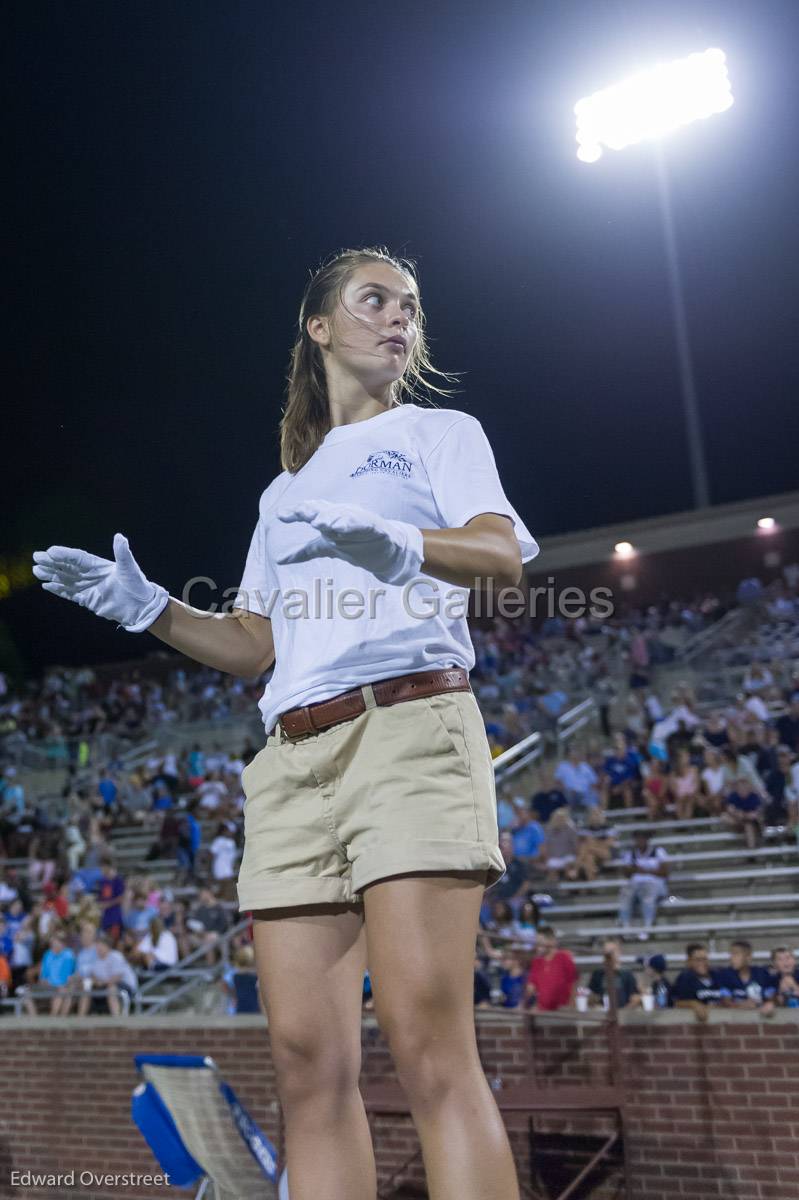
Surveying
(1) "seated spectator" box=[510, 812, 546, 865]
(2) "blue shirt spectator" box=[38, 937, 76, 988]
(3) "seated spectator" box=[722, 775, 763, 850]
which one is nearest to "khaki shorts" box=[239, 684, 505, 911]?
(3) "seated spectator" box=[722, 775, 763, 850]

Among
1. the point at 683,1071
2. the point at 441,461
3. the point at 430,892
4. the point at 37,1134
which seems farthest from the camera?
the point at 37,1134

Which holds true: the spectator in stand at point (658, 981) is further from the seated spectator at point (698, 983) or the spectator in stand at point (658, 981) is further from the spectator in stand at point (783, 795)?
the spectator in stand at point (783, 795)

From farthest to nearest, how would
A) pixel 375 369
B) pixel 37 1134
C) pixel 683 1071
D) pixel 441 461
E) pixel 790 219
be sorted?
pixel 790 219
pixel 37 1134
pixel 683 1071
pixel 375 369
pixel 441 461

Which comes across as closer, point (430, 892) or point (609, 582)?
point (430, 892)

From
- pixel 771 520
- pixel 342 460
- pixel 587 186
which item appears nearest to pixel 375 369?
pixel 342 460

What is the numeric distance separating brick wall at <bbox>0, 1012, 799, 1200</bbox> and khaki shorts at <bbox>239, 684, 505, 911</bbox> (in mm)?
4967

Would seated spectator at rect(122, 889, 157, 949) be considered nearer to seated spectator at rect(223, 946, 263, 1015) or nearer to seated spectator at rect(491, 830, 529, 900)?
seated spectator at rect(223, 946, 263, 1015)

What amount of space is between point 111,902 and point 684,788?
18.5 ft

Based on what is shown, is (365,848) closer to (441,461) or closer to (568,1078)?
(441,461)

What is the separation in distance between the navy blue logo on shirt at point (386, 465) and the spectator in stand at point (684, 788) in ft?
31.2

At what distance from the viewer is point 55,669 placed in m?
25.3

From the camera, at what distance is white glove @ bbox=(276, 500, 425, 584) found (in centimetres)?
169

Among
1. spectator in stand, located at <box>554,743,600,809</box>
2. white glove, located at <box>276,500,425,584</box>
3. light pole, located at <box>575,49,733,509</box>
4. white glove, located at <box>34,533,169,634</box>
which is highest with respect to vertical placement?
light pole, located at <box>575,49,733,509</box>

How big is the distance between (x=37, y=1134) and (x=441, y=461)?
327 inches
